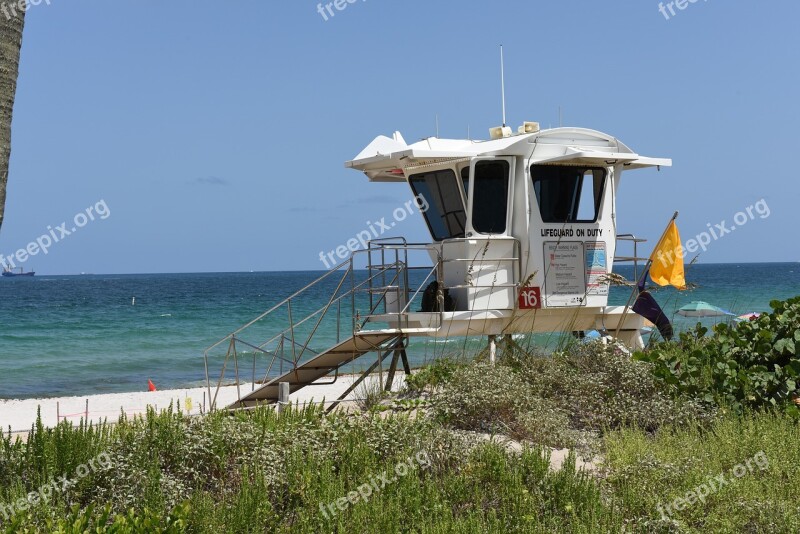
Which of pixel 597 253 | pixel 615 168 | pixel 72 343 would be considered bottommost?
pixel 72 343

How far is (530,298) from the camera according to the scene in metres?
15.4

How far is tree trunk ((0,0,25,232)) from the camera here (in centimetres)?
670

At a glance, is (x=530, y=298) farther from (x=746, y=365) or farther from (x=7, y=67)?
(x=7, y=67)

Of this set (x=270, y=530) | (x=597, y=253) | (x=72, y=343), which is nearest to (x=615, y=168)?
(x=597, y=253)

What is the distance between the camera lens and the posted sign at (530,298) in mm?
15375

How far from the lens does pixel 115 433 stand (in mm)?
9398

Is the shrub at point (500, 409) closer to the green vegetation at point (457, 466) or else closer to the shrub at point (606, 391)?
the green vegetation at point (457, 466)

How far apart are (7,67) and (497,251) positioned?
9832 mm

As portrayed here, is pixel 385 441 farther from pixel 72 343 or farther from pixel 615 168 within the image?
pixel 72 343

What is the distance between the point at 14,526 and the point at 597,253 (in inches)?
443

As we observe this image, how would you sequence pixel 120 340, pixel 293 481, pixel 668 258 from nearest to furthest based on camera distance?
pixel 293 481, pixel 668 258, pixel 120 340

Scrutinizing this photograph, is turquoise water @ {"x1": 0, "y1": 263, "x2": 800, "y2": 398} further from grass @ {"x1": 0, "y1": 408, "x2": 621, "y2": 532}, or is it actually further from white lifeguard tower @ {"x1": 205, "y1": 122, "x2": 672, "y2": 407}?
grass @ {"x1": 0, "y1": 408, "x2": 621, "y2": 532}

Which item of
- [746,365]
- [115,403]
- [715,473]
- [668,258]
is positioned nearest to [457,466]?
[715,473]

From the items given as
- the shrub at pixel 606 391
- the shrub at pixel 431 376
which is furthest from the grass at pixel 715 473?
the shrub at pixel 431 376
